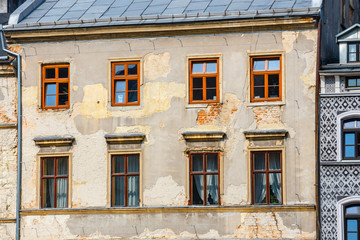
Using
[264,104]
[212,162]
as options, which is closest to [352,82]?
[264,104]

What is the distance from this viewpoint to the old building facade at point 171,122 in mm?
31906

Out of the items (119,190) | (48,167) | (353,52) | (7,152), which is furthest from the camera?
(7,152)

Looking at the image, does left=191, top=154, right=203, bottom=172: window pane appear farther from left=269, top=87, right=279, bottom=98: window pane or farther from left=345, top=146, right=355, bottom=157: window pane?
left=345, top=146, right=355, bottom=157: window pane

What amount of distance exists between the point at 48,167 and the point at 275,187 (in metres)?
7.61

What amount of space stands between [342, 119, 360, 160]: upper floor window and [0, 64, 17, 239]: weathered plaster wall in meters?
10.9

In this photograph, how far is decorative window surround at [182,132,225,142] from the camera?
106ft

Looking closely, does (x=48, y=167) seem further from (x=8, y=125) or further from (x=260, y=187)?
(x=260, y=187)

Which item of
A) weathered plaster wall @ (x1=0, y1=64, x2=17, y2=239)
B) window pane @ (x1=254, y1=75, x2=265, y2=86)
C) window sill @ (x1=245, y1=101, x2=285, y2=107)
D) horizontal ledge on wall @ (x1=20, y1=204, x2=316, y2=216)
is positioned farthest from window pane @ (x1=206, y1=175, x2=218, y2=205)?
weathered plaster wall @ (x1=0, y1=64, x2=17, y2=239)

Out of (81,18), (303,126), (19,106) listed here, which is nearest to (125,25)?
(81,18)

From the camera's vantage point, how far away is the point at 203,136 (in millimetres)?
32344

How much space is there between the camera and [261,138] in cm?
3200

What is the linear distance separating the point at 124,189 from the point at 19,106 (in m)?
4.60

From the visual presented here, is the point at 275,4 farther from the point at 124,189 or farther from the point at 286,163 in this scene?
the point at 124,189

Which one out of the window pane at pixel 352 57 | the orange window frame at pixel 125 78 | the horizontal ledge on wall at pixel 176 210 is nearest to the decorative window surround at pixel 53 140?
the orange window frame at pixel 125 78
